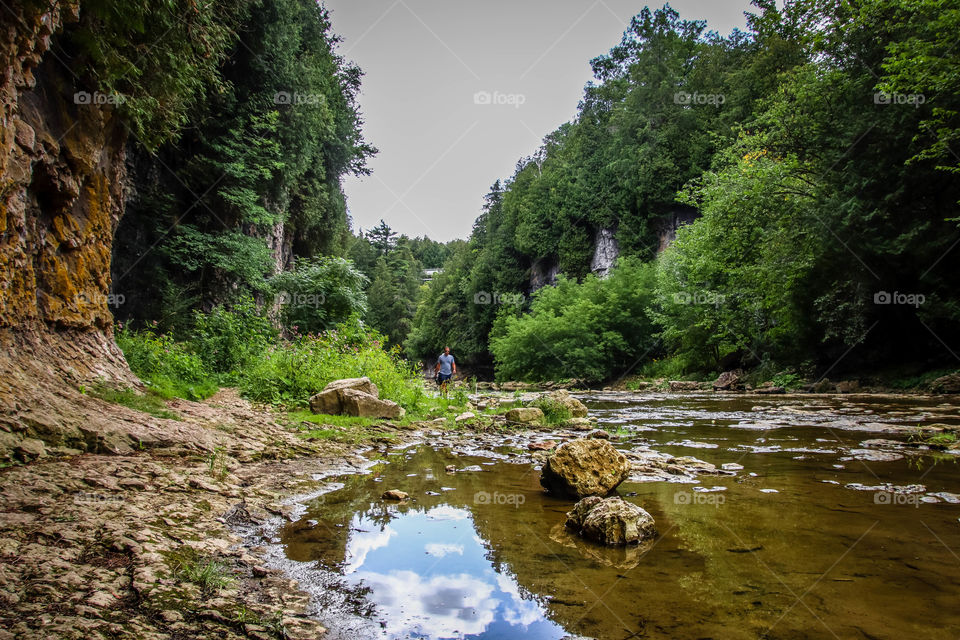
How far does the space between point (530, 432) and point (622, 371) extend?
97.3 ft

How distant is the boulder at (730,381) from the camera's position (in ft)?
75.7

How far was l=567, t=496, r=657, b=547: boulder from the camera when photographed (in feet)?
10.5

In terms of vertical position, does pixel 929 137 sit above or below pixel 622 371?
above

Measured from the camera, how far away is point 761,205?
19.2m

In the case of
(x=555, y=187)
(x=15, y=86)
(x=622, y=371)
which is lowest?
(x=622, y=371)

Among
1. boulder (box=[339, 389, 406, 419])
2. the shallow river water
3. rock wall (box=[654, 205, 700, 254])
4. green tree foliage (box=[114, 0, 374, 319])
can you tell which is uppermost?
rock wall (box=[654, 205, 700, 254])

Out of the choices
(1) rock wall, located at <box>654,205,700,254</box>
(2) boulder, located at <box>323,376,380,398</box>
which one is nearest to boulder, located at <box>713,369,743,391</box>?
(1) rock wall, located at <box>654,205,700,254</box>

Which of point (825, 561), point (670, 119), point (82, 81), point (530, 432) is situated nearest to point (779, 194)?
point (530, 432)

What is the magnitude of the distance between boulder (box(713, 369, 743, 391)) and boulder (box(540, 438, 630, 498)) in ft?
68.2

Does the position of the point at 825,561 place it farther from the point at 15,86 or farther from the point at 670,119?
the point at 670,119

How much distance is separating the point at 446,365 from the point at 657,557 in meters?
14.8

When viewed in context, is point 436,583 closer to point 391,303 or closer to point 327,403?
point 327,403

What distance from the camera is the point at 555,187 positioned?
180ft

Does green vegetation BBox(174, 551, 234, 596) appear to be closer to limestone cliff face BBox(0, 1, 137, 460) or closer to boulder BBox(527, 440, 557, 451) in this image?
limestone cliff face BBox(0, 1, 137, 460)
